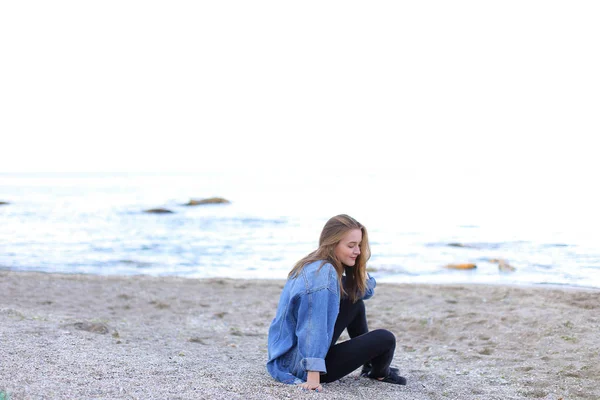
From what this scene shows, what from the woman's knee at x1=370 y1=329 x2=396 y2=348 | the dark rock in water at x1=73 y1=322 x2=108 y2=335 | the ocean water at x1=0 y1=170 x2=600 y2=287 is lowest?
the ocean water at x1=0 y1=170 x2=600 y2=287

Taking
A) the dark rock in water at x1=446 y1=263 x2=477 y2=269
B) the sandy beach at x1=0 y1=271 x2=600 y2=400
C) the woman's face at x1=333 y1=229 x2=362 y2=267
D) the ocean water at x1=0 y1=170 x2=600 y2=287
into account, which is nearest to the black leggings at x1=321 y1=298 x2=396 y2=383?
the sandy beach at x1=0 y1=271 x2=600 y2=400

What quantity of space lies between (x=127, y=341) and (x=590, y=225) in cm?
2196

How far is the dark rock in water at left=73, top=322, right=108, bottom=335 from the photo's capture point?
19.6ft

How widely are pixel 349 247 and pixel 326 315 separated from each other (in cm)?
49

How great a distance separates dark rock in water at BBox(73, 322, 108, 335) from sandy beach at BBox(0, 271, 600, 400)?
2 cm

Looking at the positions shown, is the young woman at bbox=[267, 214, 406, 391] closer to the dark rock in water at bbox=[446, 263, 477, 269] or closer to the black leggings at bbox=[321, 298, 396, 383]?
the black leggings at bbox=[321, 298, 396, 383]

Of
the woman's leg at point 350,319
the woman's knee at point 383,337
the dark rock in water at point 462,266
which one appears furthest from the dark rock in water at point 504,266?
the woman's knee at point 383,337

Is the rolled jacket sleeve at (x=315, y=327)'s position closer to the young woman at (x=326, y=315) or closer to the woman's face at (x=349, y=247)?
the young woman at (x=326, y=315)

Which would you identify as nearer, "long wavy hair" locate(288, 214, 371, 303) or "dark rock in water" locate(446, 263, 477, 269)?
"long wavy hair" locate(288, 214, 371, 303)

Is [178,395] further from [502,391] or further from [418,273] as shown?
[418,273]

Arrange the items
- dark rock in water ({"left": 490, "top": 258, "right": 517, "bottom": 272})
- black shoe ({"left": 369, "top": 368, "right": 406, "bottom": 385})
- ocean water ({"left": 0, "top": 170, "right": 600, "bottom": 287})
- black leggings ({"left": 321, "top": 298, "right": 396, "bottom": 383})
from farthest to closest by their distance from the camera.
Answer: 1. ocean water ({"left": 0, "top": 170, "right": 600, "bottom": 287})
2. dark rock in water ({"left": 490, "top": 258, "right": 517, "bottom": 272})
3. black shoe ({"left": 369, "top": 368, "right": 406, "bottom": 385})
4. black leggings ({"left": 321, "top": 298, "right": 396, "bottom": 383})

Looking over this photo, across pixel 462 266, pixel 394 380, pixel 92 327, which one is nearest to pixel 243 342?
pixel 92 327

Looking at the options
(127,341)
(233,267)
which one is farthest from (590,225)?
(127,341)

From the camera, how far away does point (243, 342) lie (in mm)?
6363
